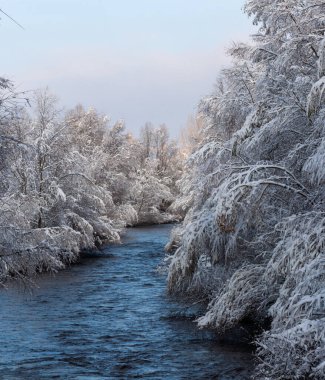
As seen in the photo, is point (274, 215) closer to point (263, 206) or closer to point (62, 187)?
point (263, 206)

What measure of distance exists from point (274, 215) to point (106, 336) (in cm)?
561

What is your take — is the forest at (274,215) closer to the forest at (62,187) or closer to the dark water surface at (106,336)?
the dark water surface at (106,336)

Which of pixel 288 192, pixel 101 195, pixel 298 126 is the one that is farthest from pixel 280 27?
pixel 101 195

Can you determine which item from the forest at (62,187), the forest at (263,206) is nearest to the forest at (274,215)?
the forest at (263,206)

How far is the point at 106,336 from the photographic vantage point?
51.7 ft

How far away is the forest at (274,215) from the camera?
1045 cm

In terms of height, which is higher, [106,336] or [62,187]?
[62,187]

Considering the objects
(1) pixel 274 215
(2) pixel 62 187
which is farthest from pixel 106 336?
(2) pixel 62 187

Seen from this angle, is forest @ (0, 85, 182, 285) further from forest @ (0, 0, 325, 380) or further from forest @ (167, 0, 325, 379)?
forest @ (167, 0, 325, 379)

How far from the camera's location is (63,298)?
21328 millimetres

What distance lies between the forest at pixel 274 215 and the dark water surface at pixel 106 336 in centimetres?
94

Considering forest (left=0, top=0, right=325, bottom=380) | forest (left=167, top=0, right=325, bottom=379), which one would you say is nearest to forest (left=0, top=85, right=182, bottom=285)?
forest (left=0, top=0, right=325, bottom=380)

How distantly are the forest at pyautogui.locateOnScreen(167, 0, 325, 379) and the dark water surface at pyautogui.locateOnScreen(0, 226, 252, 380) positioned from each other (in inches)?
36.8

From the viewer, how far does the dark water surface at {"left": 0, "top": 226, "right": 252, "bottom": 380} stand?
497 inches
